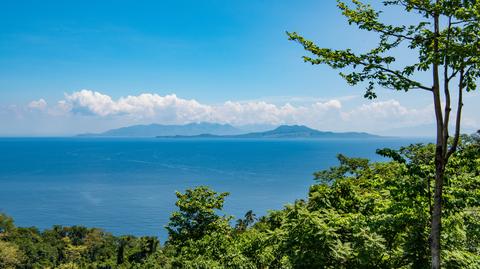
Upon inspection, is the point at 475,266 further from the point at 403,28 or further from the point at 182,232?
the point at 182,232

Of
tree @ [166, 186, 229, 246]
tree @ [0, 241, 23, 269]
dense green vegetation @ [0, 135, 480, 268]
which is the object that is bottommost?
tree @ [0, 241, 23, 269]

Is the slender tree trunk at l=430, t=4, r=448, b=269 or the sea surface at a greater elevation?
the slender tree trunk at l=430, t=4, r=448, b=269

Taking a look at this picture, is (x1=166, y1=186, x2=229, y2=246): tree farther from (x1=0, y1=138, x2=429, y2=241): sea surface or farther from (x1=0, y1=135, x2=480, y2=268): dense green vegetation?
(x1=0, y1=138, x2=429, y2=241): sea surface

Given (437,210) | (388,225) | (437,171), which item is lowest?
(388,225)

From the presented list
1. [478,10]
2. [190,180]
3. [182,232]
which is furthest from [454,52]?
[190,180]

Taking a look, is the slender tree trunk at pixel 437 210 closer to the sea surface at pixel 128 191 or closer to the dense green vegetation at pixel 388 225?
the dense green vegetation at pixel 388 225

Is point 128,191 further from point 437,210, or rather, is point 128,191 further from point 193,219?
point 437,210

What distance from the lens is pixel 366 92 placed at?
31.2 feet

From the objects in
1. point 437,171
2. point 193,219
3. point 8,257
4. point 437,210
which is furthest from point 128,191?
point 437,171

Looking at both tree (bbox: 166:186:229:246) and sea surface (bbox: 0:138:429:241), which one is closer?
tree (bbox: 166:186:229:246)

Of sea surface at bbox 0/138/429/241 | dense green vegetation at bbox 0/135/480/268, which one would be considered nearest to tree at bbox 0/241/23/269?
sea surface at bbox 0/138/429/241

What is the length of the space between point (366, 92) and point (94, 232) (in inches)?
2980

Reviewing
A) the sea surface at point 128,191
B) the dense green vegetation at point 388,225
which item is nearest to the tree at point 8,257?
the sea surface at point 128,191

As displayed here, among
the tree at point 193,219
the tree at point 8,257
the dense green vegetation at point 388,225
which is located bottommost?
the tree at point 8,257
